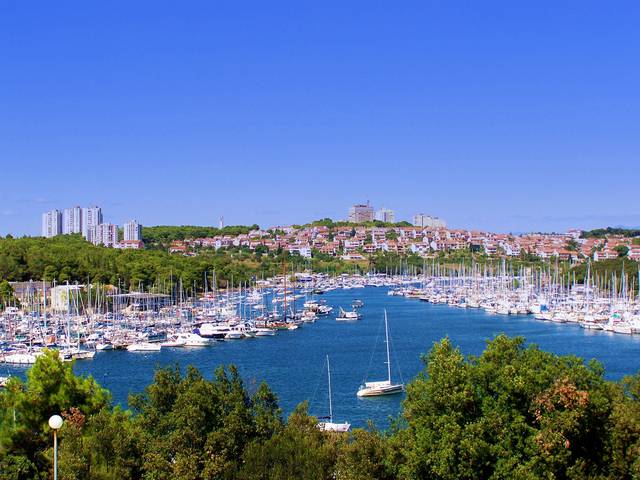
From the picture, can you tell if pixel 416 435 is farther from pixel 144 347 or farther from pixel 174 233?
pixel 174 233

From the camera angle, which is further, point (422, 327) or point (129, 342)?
point (422, 327)

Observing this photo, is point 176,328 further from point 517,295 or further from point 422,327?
point 517,295

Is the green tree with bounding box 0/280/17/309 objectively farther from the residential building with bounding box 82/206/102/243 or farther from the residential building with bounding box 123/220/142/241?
the residential building with bounding box 82/206/102/243

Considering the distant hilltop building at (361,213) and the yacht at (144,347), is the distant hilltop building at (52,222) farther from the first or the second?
the yacht at (144,347)

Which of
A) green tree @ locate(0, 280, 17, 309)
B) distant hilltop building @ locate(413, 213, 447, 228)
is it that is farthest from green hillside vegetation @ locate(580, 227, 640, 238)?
green tree @ locate(0, 280, 17, 309)

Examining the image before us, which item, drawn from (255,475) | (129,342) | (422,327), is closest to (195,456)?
(255,475)

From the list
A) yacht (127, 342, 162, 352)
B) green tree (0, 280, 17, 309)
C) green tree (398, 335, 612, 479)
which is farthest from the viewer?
green tree (0, 280, 17, 309)
